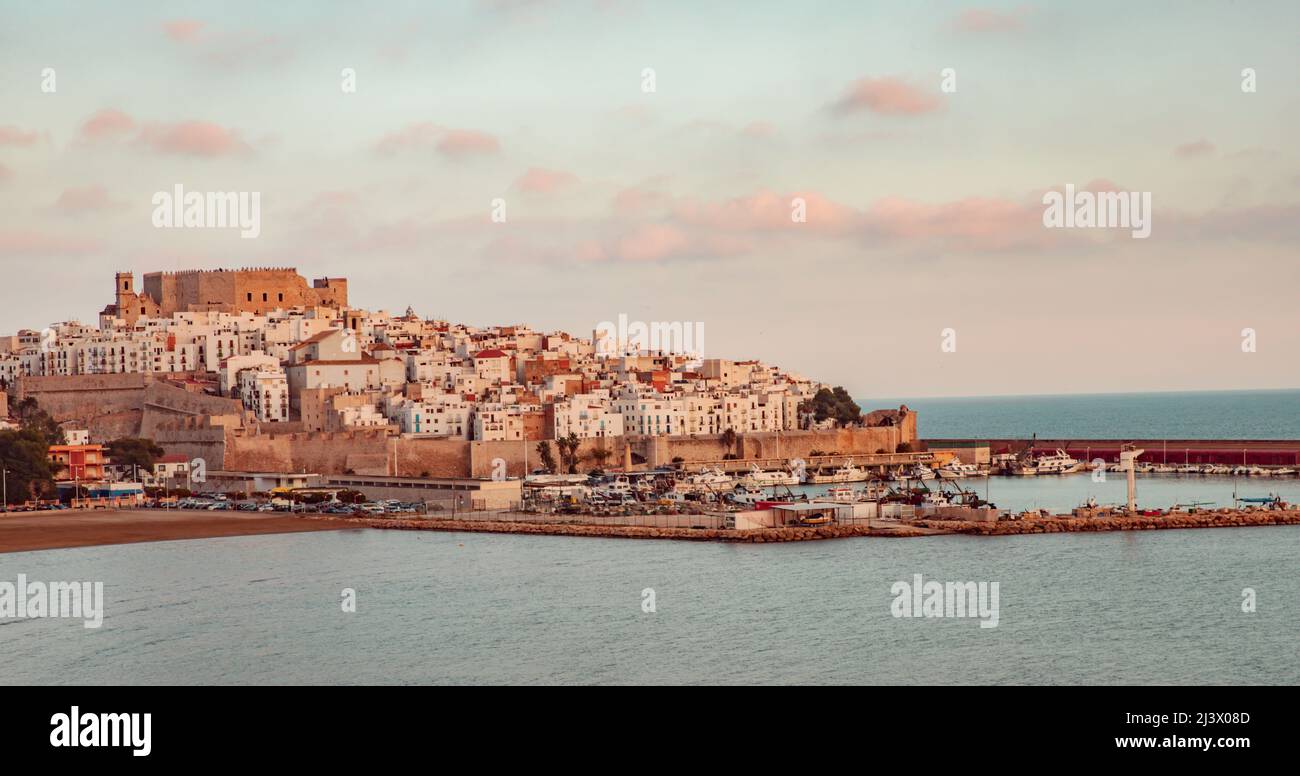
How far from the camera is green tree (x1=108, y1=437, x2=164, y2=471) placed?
133ft

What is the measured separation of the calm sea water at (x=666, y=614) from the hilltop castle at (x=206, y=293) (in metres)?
29.7

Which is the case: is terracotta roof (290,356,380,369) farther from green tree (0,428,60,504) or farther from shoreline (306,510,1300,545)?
shoreline (306,510,1300,545)

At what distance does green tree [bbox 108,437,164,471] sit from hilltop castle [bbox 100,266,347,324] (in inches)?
637

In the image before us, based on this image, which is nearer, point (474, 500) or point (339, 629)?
point (339, 629)

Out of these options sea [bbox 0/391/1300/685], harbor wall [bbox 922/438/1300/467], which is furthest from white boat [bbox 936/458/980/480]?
sea [bbox 0/391/1300/685]

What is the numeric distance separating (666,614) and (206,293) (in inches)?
1615

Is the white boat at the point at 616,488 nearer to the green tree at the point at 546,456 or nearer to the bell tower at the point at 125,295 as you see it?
the green tree at the point at 546,456

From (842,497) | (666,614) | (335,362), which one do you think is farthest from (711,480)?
(666,614)

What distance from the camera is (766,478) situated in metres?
42.1

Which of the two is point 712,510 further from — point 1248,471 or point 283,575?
point 1248,471
